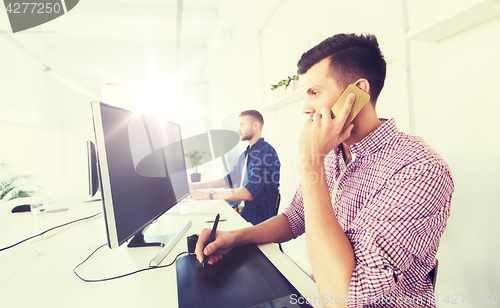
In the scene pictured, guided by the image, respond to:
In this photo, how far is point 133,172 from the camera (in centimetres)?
82

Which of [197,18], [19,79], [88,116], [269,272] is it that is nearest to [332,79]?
[269,272]

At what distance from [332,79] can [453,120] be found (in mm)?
532

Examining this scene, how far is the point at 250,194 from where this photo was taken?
6.39 feet

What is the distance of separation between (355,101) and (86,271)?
1139 millimetres

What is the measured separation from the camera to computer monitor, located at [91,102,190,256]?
0.66 m

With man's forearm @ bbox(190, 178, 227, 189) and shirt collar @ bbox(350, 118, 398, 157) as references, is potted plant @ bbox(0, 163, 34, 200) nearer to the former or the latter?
man's forearm @ bbox(190, 178, 227, 189)

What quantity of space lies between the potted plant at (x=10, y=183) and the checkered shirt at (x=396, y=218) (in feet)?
15.1

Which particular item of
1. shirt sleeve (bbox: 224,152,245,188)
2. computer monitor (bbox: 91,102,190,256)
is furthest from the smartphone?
shirt sleeve (bbox: 224,152,245,188)

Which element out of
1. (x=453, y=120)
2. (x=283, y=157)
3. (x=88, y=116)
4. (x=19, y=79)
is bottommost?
(x=283, y=157)

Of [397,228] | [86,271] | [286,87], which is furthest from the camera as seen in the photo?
[286,87]

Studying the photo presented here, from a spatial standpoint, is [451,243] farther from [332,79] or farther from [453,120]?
[332,79]

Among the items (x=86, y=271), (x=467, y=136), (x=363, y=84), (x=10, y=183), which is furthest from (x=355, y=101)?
(x=10, y=183)

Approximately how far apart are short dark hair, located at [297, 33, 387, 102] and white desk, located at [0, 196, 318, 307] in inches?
29.7

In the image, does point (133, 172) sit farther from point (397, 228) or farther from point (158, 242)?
point (397, 228)
